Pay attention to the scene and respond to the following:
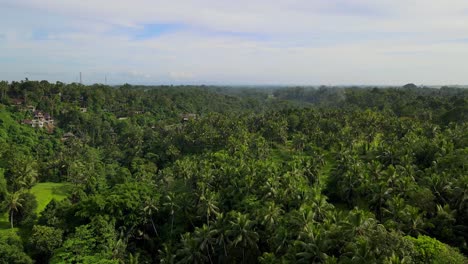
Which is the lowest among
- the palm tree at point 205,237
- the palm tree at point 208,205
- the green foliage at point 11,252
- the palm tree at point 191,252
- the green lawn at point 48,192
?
the green lawn at point 48,192

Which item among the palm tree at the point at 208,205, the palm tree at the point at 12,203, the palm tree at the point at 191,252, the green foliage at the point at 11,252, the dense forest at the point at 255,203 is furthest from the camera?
the palm tree at the point at 12,203

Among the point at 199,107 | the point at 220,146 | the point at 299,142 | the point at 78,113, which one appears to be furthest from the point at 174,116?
the point at 299,142

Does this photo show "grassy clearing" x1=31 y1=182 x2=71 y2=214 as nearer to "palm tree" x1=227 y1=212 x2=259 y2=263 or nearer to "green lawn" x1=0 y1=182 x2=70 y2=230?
"green lawn" x1=0 y1=182 x2=70 y2=230

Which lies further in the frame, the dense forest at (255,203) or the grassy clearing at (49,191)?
the grassy clearing at (49,191)

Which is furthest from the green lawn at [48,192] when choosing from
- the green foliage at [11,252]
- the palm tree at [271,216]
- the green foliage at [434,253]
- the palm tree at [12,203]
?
the green foliage at [434,253]

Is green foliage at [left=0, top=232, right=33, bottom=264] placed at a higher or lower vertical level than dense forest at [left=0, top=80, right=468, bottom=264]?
lower

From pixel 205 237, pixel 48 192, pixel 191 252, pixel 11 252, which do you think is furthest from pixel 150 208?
pixel 48 192

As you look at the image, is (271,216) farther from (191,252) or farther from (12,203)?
(12,203)

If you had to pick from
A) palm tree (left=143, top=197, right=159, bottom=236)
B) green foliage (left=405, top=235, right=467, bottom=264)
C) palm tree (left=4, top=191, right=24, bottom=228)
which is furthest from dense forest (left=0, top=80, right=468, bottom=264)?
palm tree (left=4, top=191, right=24, bottom=228)

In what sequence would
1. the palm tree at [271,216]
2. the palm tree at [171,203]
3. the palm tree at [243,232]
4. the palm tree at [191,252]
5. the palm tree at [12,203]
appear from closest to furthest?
the palm tree at [243,232] < the palm tree at [191,252] < the palm tree at [271,216] < the palm tree at [171,203] < the palm tree at [12,203]

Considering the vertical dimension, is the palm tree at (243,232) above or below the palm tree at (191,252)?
above

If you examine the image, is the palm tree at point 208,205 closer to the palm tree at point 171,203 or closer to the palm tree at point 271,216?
the palm tree at point 171,203

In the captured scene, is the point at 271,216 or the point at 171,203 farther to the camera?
the point at 171,203
